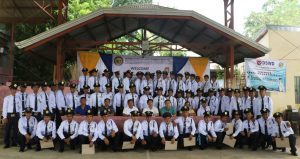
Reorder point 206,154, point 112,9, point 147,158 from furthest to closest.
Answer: point 112,9 < point 206,154 < point 147,158

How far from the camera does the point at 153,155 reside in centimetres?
834

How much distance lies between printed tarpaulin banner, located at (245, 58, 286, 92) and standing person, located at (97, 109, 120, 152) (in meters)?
5.13

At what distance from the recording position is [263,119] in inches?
371

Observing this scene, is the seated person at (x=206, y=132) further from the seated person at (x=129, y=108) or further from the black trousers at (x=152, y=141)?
the seated person at (x=129, y=108)

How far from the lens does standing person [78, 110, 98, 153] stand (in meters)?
8.56

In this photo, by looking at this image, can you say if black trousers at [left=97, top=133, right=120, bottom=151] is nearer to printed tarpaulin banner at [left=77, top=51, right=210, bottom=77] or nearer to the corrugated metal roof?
the corrugated metal roof

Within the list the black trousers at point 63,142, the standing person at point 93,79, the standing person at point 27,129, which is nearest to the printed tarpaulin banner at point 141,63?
the standing person at point 93,79

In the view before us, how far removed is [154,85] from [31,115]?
4239 millimetres

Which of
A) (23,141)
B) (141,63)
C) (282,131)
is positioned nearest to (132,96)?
(141,63)

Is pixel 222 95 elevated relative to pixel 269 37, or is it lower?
lower

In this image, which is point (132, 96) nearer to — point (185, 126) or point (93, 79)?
point (93, 79)

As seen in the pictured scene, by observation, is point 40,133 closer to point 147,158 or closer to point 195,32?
point 147,158

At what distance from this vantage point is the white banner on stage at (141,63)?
13.0m

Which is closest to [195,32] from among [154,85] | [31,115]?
[154,85]
